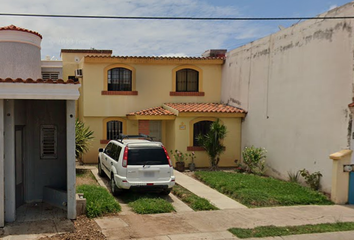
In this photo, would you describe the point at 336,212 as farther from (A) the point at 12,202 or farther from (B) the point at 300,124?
(A) the point at 12,202

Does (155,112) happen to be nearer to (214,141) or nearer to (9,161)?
(214,141)

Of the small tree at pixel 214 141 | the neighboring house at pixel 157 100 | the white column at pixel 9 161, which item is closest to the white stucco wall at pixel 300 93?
the small tree at pixel 214 141

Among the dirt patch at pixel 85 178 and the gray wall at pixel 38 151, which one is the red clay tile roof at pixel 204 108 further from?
the gray wall at pixel 38 151

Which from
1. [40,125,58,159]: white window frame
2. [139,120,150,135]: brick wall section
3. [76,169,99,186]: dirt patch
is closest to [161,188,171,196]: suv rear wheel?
[76,169,99,186]: dirt patch

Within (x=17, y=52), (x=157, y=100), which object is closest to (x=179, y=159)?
(x=157, y=100)

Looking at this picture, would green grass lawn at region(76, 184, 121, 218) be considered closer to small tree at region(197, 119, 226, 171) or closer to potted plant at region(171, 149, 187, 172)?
potted plant at region(171, 149, 187, 172)

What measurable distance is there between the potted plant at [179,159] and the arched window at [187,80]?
3967 mm

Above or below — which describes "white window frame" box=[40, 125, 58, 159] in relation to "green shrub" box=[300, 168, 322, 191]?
above

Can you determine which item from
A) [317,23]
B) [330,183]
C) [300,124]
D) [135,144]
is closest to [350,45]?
[317,23]

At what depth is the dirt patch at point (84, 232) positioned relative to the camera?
24.3ft

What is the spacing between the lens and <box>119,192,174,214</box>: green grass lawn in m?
9.45

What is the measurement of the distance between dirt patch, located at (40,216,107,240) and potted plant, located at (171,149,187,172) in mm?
8298

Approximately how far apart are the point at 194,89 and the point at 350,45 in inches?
374

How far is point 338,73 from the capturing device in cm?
1159
